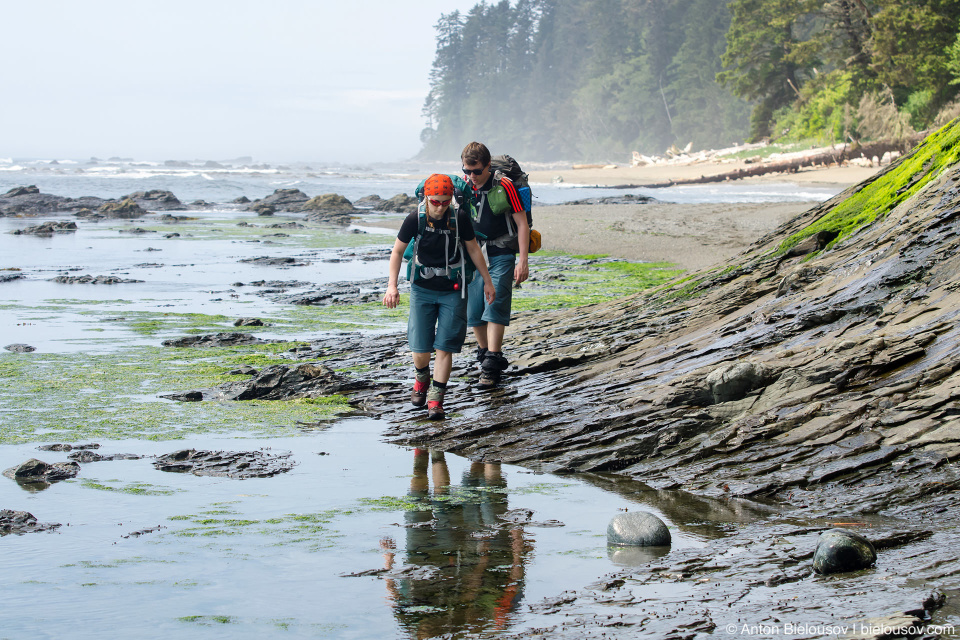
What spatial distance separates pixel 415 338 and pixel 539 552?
117 inches

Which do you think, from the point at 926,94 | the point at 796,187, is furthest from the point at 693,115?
the point at 796,187

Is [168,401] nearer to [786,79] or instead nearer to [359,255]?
[359,255]

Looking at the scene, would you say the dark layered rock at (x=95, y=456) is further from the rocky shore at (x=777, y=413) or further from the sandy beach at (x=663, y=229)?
the sandy beach at (x=663, y=229)

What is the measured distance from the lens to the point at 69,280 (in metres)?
15.9

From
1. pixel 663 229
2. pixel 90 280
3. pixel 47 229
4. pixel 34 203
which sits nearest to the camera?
pixel 90 280

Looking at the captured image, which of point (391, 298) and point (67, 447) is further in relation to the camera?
point (391, 298)

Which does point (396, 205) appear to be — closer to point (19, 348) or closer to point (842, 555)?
point (19, 348)

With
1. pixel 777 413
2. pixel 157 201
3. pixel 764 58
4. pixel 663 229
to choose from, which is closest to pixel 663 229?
→ pixel 663 229

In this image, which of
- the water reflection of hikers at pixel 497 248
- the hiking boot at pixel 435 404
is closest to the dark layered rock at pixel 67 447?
the hiking boot at pixel 435 404

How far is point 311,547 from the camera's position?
4172 mm

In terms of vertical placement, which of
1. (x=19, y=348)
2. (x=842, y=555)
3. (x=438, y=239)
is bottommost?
(x=19, y=348)

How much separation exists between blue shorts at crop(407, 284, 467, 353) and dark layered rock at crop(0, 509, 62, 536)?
302cm

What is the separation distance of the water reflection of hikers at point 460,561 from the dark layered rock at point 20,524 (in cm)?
180

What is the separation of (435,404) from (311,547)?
2.55m
